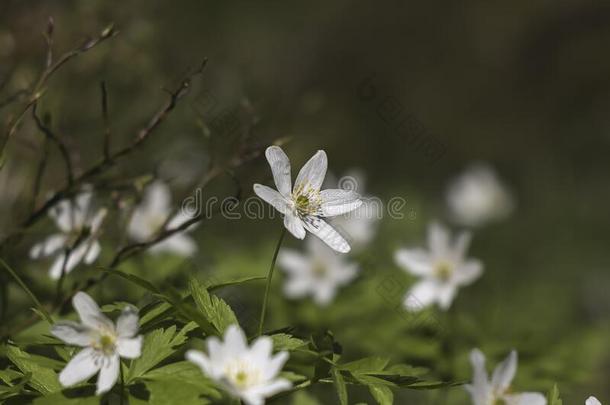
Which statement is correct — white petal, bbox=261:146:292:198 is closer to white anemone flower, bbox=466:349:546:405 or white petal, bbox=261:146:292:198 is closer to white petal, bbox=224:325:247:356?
white petal, bbox=224:325:247:356

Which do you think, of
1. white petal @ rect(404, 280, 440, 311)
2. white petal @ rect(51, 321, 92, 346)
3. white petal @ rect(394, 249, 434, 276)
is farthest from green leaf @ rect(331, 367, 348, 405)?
white petal @ rect(394, 249, 434, 276)

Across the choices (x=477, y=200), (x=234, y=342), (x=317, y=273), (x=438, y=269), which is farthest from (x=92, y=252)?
(x=477, y=200)

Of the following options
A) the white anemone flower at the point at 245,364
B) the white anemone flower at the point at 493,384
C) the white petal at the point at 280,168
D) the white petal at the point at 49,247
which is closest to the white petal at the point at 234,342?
the white anemone flower at the point at 245,364

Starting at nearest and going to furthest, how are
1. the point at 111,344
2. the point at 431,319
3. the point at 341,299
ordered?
the point at 111,344
the point at 431,319
the point at 341,299

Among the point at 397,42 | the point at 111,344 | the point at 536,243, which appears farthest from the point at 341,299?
the point at 397,42

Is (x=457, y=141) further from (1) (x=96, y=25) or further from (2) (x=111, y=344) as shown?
(2) (x=111, y=344)

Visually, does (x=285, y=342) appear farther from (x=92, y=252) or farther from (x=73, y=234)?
(x=73, y=234)
